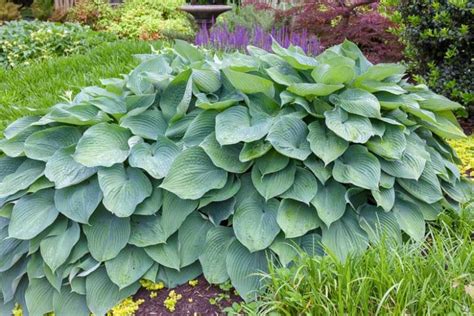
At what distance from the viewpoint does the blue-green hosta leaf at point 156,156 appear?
6.14ft

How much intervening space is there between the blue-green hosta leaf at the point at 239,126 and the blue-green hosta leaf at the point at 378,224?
1.70 ft

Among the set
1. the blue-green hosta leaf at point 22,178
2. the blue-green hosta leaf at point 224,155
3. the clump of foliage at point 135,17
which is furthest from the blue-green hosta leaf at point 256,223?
the clump of foliage at point 135,17

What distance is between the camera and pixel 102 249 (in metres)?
1.85

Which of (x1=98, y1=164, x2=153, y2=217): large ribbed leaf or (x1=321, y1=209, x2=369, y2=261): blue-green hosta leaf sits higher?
(x1=98, y1=164, x2=153, y2=217): large ribbed leaf

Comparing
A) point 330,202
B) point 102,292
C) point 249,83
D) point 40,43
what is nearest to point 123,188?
point 102,292

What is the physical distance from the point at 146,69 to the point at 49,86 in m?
2.56

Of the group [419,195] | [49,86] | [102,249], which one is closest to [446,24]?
[419,195]

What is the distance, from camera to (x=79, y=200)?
1.86 meters

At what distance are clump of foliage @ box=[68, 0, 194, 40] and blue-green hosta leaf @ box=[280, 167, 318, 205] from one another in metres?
6.24

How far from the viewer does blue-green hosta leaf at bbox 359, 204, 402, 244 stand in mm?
1856

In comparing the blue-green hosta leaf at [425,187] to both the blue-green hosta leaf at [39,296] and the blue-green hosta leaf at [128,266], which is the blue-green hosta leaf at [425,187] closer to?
the blue-green hosta leaf at [128,266]

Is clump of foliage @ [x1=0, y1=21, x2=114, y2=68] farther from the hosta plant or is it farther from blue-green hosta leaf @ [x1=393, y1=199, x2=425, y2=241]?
blue-green hosta leaf @ [x1=393, y1=199, x2=425, y2=241]

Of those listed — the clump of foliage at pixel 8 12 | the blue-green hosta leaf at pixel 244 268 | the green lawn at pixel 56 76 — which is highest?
the blue-green hosta leaf at pixel 244 268

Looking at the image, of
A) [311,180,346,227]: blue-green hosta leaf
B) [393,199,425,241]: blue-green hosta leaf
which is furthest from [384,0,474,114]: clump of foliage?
[311,180,346,227]: blue-green hosta leaf
